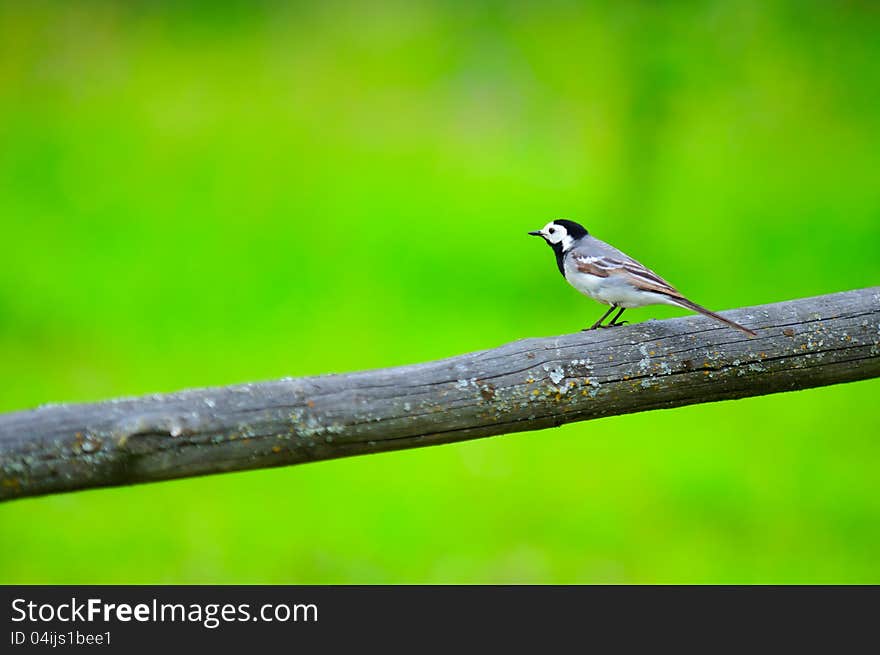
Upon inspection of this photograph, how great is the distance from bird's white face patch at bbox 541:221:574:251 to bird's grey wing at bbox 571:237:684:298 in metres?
0.16

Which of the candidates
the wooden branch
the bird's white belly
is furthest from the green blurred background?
the wooden branch

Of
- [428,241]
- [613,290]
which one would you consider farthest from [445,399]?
[428,241]

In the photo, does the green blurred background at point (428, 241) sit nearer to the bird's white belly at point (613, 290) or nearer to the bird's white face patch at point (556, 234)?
the bird's white face patch at point (556, 234)

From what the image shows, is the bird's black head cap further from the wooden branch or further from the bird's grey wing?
the wooden branch

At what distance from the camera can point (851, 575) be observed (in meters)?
4.49

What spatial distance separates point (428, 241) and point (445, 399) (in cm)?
492

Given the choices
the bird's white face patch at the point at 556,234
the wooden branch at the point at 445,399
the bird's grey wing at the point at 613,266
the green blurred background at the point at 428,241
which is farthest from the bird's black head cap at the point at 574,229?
the green blurred background at the point at 428,241

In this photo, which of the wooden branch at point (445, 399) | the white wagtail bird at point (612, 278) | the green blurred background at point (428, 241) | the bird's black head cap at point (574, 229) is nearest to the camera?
the wooden branch at point (445, 399)

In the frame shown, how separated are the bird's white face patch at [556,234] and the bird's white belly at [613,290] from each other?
11.3 inches

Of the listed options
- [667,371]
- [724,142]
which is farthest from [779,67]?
[667,371]

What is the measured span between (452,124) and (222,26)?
2386mm

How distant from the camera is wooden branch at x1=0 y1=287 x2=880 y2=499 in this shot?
5.13ft

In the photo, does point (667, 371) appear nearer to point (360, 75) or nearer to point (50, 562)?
point (50, 562)

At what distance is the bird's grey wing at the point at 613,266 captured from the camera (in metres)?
2.41
